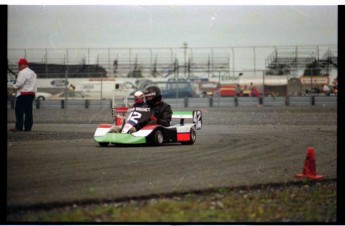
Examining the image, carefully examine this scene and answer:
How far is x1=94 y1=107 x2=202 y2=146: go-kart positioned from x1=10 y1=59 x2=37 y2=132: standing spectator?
2.53 metres

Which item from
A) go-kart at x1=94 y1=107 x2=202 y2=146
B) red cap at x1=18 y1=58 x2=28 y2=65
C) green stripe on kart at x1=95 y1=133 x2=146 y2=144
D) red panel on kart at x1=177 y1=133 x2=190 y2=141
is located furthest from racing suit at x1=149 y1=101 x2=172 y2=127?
red cap at x1=18 y1=58 x2=28 y2=65

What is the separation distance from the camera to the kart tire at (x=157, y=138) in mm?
9945

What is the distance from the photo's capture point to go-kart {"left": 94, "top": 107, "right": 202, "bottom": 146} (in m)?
9.85

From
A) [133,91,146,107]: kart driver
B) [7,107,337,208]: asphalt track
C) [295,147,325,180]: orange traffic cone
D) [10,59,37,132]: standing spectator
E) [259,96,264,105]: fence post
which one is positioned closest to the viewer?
[7,107,337,208]: asphalt track

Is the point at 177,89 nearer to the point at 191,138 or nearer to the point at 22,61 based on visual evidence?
the point at 22,61

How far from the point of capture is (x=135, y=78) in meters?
20.3

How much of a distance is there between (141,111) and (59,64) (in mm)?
3336

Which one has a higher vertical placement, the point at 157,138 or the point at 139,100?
the point at 139,100

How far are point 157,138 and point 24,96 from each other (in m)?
3.80

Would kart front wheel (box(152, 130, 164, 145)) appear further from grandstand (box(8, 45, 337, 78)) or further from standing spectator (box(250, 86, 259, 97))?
standing spectator (box(250, 86, 259, 97))

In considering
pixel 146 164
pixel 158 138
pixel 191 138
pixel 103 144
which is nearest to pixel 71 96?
pixel 191 138

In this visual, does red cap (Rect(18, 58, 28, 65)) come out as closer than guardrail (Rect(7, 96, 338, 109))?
Yes

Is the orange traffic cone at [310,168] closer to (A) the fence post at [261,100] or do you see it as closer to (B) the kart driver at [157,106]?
(B) the kart driver at [157,106]

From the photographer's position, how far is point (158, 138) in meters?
10.1
